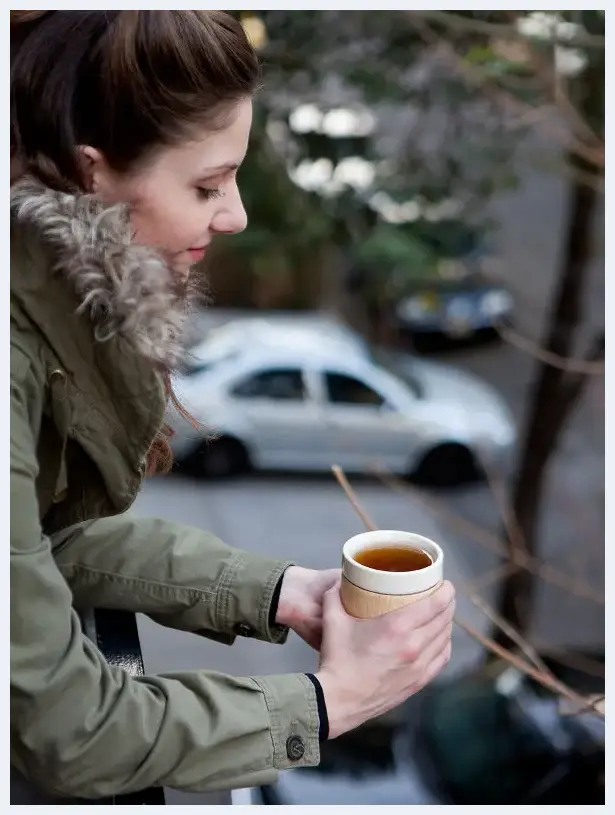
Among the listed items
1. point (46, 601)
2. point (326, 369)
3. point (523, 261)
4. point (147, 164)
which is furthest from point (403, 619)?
point (523, 261)

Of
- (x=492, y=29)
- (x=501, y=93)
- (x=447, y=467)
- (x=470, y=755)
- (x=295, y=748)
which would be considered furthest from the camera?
(x=447, y=467)

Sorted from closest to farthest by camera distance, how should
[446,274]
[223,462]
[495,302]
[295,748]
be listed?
[295,748], [446,274], [223,462], [495,302]

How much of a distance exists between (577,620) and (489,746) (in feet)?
6.09

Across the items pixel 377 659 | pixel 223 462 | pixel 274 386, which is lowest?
pixel 223 462

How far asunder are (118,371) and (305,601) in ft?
1.39

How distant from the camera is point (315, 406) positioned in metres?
4.49

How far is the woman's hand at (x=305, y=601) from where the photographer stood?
1.14 metres

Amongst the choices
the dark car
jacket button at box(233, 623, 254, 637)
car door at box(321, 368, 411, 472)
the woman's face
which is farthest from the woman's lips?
car door at box(321, 368, 411, 472)

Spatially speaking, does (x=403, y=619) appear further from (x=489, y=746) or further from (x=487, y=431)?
(x=487, y=431)

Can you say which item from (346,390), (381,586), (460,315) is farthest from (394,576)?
(460,315)

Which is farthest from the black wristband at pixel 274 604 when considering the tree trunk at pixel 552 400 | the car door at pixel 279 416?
the car door at pixel 279 416

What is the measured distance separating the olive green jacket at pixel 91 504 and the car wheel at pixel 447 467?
4003 millimetres

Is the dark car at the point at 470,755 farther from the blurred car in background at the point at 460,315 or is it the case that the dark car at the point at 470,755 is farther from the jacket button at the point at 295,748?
the blurred car in background at the point at 460,315

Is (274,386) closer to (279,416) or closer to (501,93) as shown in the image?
(279,416)
